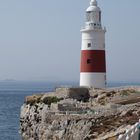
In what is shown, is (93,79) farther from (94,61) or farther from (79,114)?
(79,114)

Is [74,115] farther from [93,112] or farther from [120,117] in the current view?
[120,117]

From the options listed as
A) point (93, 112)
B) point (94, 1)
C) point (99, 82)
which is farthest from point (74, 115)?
point (94, 1)

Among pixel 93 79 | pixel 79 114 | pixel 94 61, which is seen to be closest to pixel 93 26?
pixel 94 61

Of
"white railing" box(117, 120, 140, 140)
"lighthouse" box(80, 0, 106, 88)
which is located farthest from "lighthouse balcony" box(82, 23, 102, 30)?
"white railing" box(117, 120, 140, 140)

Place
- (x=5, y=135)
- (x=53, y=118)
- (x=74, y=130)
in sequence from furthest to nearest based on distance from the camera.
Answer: (x=5, y=135) → (x=53, y=118) → (x=74, y=130)

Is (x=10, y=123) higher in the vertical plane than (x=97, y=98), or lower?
lower

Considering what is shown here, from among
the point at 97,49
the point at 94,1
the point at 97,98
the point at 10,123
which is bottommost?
the point at 10,123

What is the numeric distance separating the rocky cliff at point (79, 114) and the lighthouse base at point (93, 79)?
1.83m

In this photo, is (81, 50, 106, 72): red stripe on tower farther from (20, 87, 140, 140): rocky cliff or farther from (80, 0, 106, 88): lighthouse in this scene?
(20, 87, 140, 140): rocky cliff

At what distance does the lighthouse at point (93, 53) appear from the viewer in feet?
127

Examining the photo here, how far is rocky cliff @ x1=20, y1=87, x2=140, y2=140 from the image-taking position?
25062mm

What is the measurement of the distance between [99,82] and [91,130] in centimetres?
1425

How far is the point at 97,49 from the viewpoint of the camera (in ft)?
127

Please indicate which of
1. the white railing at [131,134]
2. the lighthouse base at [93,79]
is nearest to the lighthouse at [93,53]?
the lighthouse base at [93,79]
